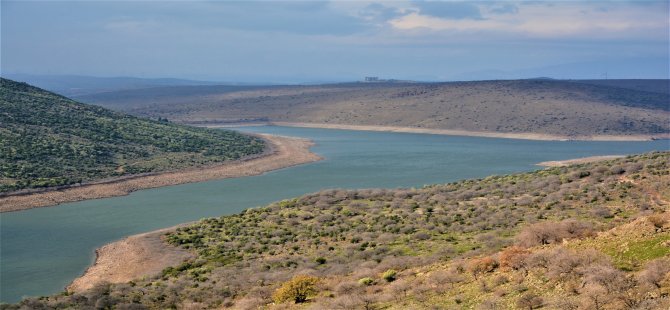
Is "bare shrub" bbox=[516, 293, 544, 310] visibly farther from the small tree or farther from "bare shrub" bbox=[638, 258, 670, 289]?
the small tree

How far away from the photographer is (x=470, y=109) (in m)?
155

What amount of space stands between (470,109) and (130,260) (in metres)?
126

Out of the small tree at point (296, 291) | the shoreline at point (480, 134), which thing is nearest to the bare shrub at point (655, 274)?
the small tree at point (296, 291)

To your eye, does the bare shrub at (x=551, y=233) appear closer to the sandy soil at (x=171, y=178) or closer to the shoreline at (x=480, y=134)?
the sandy soil at (x=171, y=178)

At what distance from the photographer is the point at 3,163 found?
65.5m

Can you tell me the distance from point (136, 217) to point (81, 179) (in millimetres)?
16307

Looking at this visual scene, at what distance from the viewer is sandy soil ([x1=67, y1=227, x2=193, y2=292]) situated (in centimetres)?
3459

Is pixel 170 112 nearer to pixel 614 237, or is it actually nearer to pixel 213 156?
pixel 213 156

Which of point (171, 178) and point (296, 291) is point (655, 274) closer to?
point (296, 291)

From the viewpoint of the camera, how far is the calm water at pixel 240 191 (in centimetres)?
3906

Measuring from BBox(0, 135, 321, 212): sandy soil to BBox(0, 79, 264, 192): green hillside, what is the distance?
Result: 2.11 m

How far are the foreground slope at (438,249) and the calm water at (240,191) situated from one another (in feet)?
22.7

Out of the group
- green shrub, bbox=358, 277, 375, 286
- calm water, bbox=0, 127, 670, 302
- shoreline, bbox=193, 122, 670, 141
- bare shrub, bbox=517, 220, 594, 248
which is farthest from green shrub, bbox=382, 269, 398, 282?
shoreline, bbox=193, 122, 670, 141

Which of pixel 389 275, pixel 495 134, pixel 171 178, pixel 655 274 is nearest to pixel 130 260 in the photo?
pixel 389 275
